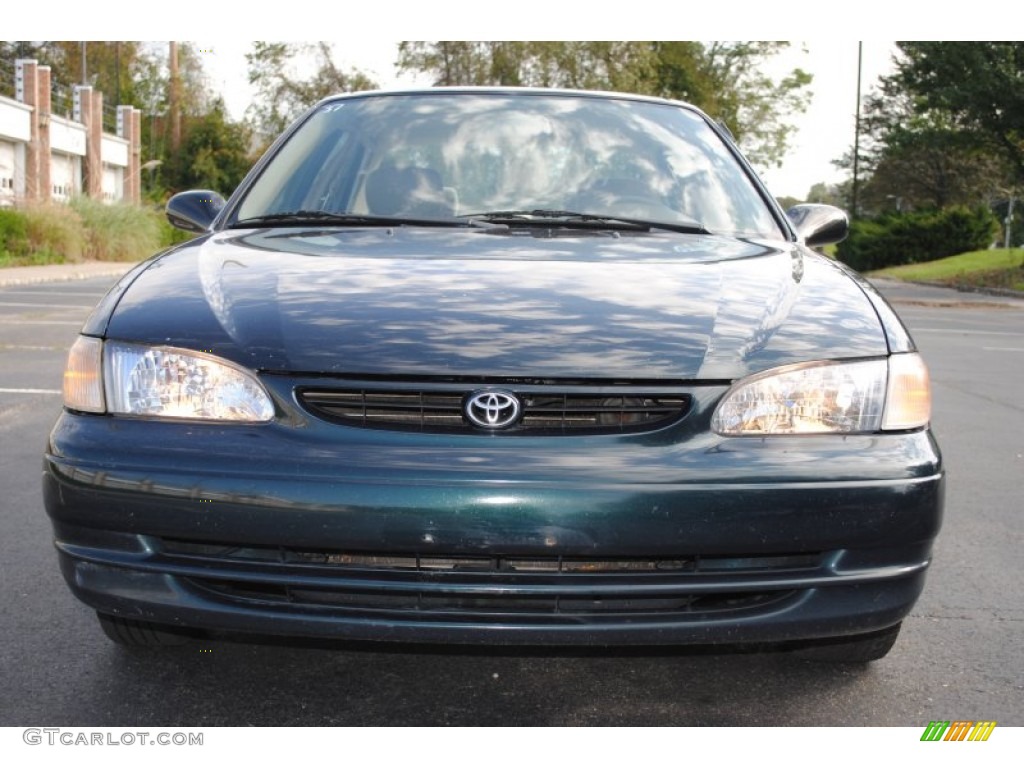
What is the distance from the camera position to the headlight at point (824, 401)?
255 centimetres

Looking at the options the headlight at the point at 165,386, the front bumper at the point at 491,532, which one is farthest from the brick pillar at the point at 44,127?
the front bumper at the point at 491,532

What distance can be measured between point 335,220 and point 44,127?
3663 cm

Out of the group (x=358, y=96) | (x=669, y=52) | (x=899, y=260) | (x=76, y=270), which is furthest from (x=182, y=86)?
(x=358, y=96)

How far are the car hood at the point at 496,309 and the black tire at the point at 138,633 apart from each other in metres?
0.72

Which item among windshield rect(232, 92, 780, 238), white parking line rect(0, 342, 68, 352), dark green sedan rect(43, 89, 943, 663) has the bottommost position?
white parking line rect(0, 342, 68, 352)

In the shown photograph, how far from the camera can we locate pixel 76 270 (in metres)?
23.5

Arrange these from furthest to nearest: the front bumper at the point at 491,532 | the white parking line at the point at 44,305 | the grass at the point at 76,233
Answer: the grass at the point at 76,233
the white parking line at the point at 44,305
the front bumper at the point at 491,532

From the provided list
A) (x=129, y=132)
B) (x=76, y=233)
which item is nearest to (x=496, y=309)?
(x=76, y=233)

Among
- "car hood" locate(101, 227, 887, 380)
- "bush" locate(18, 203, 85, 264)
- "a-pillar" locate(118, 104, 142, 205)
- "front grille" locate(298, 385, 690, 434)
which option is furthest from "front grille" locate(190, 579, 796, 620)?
"a-pillar" locate(118, 104, 142, 205)

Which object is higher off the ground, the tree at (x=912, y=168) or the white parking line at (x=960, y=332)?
the tree at (x=912, y=168)

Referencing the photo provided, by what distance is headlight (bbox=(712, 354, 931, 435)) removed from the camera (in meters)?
2.55

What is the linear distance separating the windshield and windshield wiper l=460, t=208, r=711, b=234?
3cm

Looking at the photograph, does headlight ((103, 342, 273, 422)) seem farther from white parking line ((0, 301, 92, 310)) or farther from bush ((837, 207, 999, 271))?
bush ((837, 207, 999, 271))
